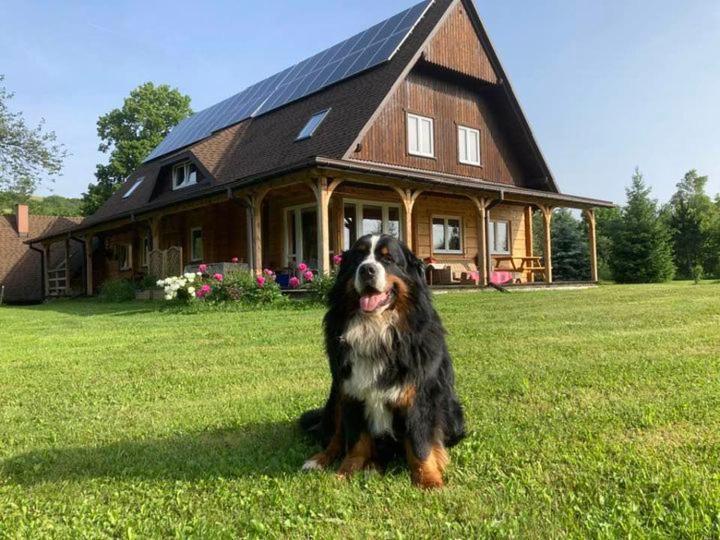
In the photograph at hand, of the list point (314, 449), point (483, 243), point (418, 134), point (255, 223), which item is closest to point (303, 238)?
point (255, 223)

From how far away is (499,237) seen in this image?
1998 cm

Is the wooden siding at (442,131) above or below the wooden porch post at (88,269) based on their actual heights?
above

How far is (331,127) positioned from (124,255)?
13.6 metres

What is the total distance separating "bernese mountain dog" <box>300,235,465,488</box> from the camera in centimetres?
257

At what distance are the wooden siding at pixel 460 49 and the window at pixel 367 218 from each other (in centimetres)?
440

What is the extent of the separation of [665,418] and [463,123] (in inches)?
620

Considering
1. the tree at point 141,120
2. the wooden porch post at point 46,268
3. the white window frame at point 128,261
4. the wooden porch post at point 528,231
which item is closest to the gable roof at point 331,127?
the wooden porch post at point 528,231

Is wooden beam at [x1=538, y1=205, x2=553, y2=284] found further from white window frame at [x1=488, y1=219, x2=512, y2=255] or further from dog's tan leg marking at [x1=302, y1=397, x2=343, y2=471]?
dog's tan leg marking at [x1=302, y1=397, x2=343, y2=471]

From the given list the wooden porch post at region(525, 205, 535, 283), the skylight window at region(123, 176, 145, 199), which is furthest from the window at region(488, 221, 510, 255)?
the skylight window at region(123, 176, 145, 199)

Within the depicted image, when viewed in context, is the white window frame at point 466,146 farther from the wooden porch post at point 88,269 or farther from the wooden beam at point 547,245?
the wooden porch post at point 88,269

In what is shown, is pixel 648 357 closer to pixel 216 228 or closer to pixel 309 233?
pixel 309 233

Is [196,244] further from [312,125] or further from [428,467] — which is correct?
[428,467]

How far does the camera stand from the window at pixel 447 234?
1808 cm

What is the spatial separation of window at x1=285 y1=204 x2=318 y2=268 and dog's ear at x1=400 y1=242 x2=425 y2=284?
13160 millimetres
